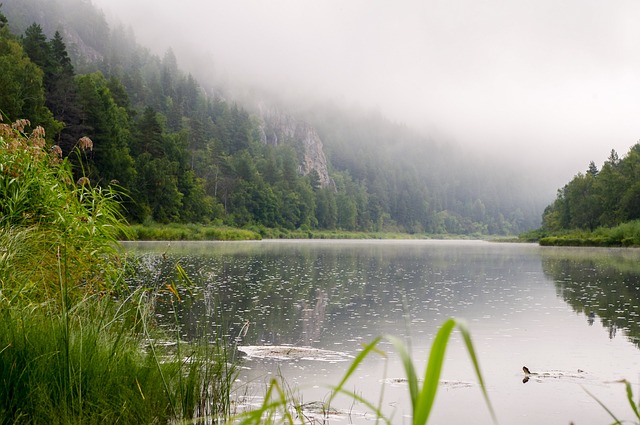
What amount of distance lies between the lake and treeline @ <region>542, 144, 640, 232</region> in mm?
52848

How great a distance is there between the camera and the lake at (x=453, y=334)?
24.1ft

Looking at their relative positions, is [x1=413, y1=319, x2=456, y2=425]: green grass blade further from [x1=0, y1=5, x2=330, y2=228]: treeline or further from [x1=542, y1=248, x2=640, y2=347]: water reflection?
[x1=542, y1=248, x2=640, y2=347]: water reflection

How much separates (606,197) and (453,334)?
2813 inches

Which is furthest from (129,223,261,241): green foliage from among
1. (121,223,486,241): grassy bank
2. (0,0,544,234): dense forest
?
(0,0,544,234): dense forest

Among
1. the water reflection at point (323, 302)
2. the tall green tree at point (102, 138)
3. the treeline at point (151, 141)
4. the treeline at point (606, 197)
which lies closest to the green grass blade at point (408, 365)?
the water reflection at point (323, 302)

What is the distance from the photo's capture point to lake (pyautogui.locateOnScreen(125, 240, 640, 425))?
24.1 feet

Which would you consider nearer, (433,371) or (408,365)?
(433,371)

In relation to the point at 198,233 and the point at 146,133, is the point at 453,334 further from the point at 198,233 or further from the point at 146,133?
the point at 146,133

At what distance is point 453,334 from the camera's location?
494 inches

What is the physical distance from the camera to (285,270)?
28062 millimetres

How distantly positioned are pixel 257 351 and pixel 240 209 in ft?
321

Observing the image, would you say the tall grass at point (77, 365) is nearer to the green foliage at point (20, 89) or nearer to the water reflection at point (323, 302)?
the water reflection at point (323, 302)

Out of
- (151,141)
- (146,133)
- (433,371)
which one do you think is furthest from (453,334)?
(146,133)

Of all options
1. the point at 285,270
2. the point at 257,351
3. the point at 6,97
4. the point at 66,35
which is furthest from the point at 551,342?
the point at 66,35
